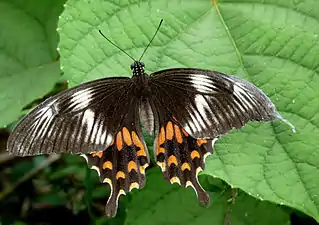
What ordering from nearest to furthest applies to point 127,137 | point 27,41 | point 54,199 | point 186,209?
point 127,137, point 186,209, point 27,41, point 54,199

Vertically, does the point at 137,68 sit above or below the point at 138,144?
above

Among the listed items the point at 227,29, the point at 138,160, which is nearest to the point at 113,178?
the point at 138,160

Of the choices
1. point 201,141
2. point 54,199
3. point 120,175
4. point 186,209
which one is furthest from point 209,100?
point 54,199

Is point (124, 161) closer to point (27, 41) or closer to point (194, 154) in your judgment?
point (194, 154)

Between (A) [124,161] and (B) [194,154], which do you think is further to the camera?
(A) [124,161]

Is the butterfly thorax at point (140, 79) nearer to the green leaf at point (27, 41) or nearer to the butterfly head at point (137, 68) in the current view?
the butterfly head at point (137, 68)

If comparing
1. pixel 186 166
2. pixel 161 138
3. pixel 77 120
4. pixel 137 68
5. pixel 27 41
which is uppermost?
pixel 27 41

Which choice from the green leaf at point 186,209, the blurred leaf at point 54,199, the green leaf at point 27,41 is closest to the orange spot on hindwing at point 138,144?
the green leaf at point 186,209
